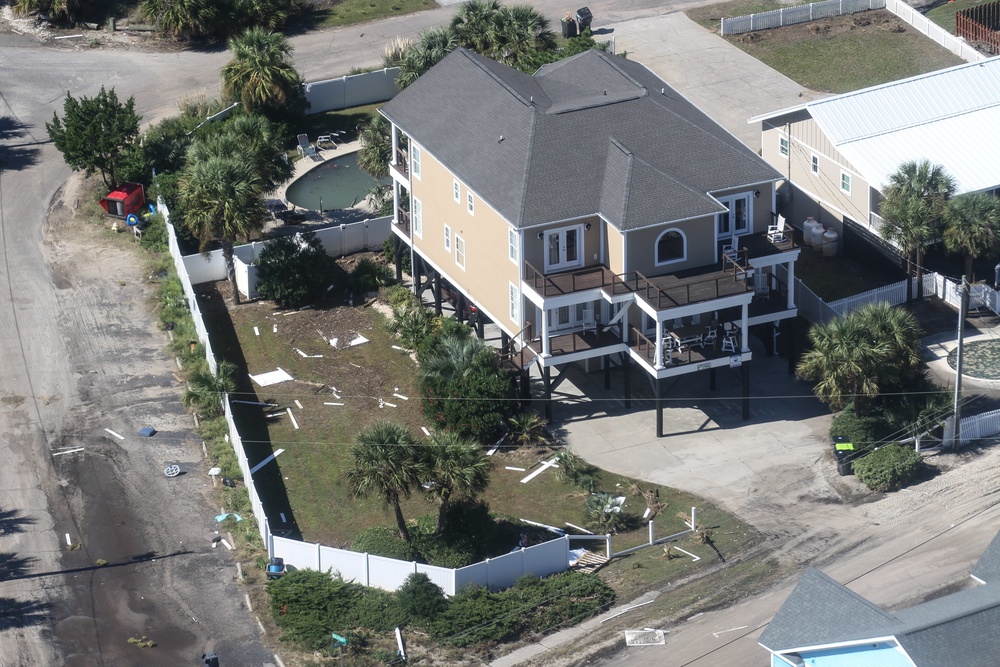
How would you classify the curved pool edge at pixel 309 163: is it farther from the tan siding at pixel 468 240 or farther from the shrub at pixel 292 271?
the tan siding at pixel 468 240

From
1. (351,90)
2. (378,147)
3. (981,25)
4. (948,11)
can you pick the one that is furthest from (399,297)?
(948,11)

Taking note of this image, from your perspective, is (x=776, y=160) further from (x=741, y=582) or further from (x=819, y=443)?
(x=741, y=582)

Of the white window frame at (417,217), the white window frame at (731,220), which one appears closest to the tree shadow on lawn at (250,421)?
the white window frame at (417,217)

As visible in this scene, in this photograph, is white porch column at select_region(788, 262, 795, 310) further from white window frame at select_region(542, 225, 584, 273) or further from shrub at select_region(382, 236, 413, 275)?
shrub at select_region(382, 236, 413, 275)

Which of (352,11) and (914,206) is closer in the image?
(914,206)

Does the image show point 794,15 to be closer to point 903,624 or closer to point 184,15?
point 184,15
